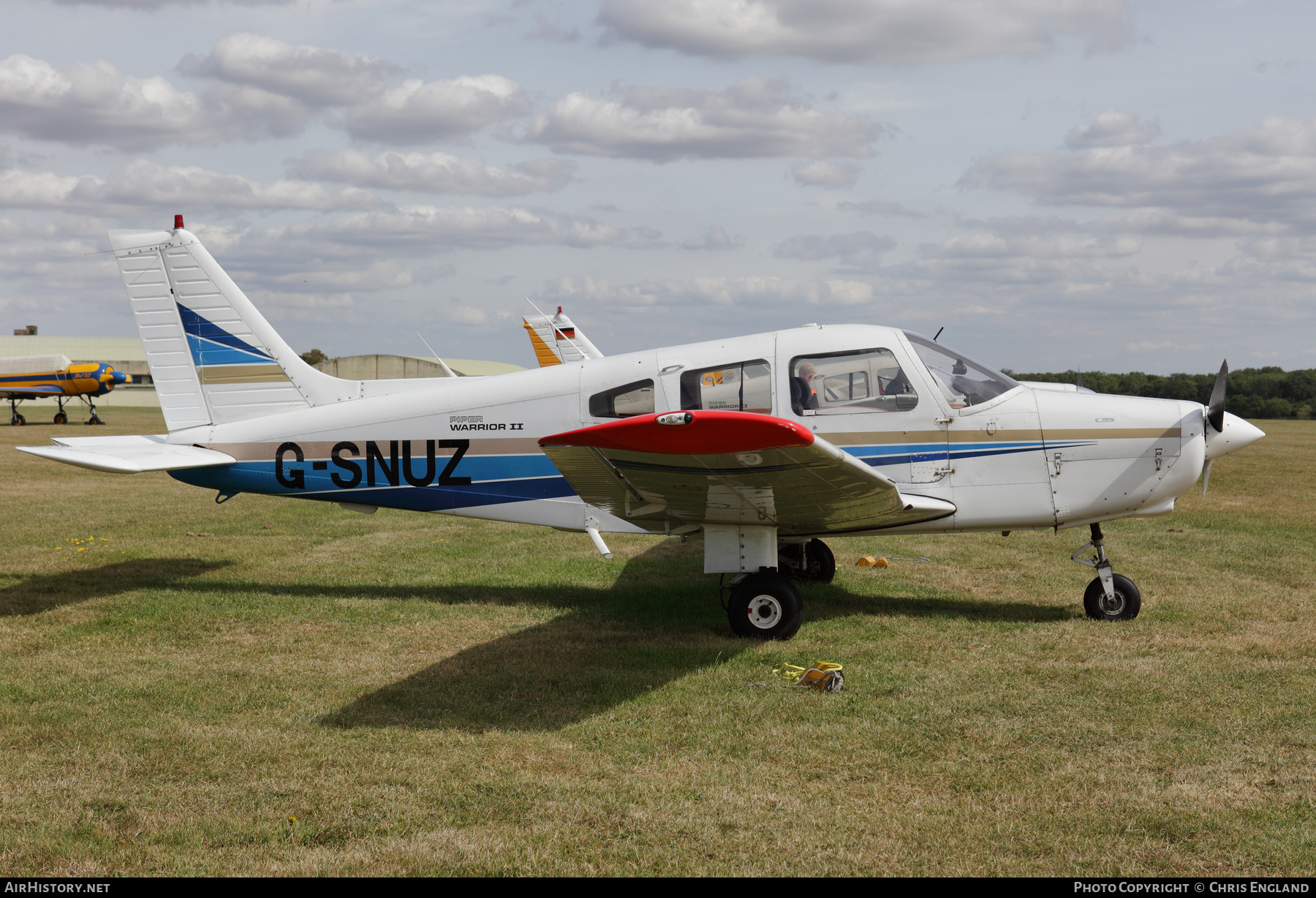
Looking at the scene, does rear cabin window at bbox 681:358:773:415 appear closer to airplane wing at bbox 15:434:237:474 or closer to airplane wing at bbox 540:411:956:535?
airplane wing at bbox 540:411:956:535

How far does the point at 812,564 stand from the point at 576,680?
3894 millimetres

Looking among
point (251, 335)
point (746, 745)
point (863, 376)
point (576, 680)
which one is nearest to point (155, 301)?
point (251, 335)

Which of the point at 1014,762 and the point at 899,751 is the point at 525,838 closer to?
the point at 899,751

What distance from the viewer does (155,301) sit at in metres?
9.14

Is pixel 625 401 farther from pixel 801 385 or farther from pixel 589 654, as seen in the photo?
pixel 589 654

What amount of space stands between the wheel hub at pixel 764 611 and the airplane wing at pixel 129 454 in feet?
16.0

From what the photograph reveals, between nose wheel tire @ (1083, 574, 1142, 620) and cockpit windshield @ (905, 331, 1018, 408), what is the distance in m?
1.78

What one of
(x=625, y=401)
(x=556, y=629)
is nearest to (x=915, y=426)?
(x=625, y=401)

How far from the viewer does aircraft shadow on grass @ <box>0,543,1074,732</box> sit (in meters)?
5.54

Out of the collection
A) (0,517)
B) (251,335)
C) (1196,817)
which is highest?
(251,335)

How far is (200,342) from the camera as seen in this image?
9117 millimetres

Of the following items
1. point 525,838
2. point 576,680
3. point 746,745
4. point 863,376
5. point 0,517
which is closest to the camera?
point 525,838

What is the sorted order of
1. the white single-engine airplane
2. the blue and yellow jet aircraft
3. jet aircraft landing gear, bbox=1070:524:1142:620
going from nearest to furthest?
the white single-engine airplane, jet aircraft landing gear, bbox=1070:524:1142:620, the blue and yellow jet aircraft

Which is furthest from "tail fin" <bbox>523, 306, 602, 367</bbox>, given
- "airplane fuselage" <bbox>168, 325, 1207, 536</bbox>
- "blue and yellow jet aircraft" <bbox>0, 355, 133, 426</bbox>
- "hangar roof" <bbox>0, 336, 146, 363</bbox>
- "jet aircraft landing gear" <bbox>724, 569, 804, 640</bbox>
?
"hangar roof" <bbox>0, 336, 146, 363</bbox>
